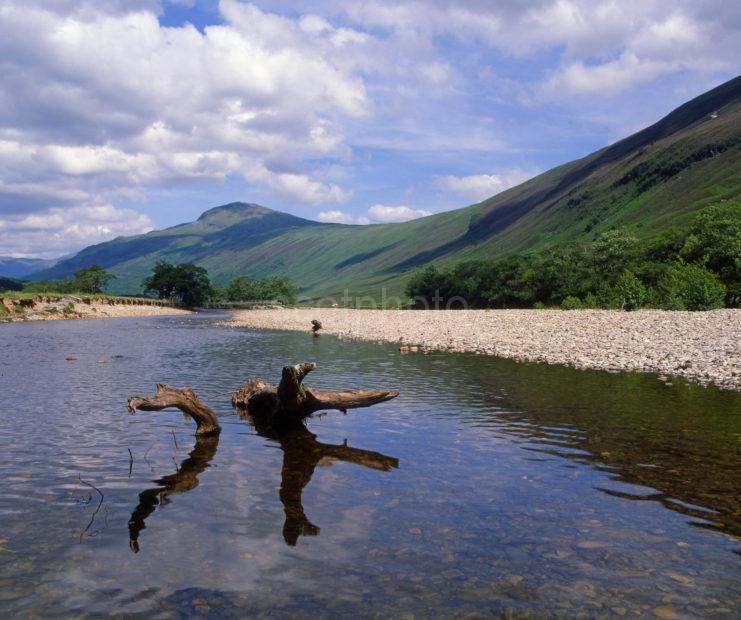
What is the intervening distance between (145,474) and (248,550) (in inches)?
215

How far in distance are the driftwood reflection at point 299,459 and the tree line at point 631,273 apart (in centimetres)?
5047

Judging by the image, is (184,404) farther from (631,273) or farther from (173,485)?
(631,273)

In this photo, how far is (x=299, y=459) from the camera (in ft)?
50.8

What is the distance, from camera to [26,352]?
41.2 metres

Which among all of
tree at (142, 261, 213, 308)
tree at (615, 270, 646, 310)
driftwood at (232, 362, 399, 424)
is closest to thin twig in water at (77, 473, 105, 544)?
driftwood at (232, 362, 399, 424)

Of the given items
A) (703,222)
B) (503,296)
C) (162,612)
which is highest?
(703,222)

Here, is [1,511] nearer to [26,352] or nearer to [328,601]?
[328,601]

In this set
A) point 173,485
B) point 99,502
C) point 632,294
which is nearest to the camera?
point 99,502

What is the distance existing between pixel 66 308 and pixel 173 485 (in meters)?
101

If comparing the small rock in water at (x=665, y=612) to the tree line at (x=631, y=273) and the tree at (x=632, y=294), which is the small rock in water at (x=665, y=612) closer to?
the tree line at (x=631, y=273)

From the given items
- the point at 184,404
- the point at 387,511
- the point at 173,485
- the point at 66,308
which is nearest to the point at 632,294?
the point at 184,404

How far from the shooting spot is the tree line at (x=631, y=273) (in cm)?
5991

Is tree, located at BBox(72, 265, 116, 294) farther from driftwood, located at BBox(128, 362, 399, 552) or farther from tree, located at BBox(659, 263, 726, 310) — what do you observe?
driftwood, located at BBox(128, 362, 399, 552)

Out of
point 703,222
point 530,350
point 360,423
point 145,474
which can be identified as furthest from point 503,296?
point 145,474
